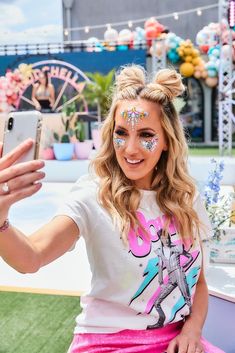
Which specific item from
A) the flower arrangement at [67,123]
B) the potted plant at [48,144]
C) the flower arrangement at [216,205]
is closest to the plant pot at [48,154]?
the potted plant at [48,144]

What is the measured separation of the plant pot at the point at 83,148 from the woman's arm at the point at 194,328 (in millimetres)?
7334

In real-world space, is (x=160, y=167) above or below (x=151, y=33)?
below

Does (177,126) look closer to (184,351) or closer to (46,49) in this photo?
(184,351)

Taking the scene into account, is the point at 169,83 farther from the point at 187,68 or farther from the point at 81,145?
the point at 187,68

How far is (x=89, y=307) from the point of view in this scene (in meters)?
1.31

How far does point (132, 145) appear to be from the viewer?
133 centimetres

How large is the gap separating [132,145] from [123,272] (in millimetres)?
336

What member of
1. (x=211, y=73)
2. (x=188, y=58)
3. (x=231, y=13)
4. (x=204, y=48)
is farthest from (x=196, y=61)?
(x=231, y=13)

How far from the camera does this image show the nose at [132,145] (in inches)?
52.4

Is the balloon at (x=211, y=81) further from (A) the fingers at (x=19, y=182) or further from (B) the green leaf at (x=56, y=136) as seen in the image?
(A) the fingers at (x=19, y=182)

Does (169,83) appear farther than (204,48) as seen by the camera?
No

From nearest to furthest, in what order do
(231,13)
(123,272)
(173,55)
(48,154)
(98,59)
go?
(123,272)
(231,13)
(48,154)
(173,55)
(98,59)

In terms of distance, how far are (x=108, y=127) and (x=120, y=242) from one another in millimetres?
343

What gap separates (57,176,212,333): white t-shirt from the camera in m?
1.26
